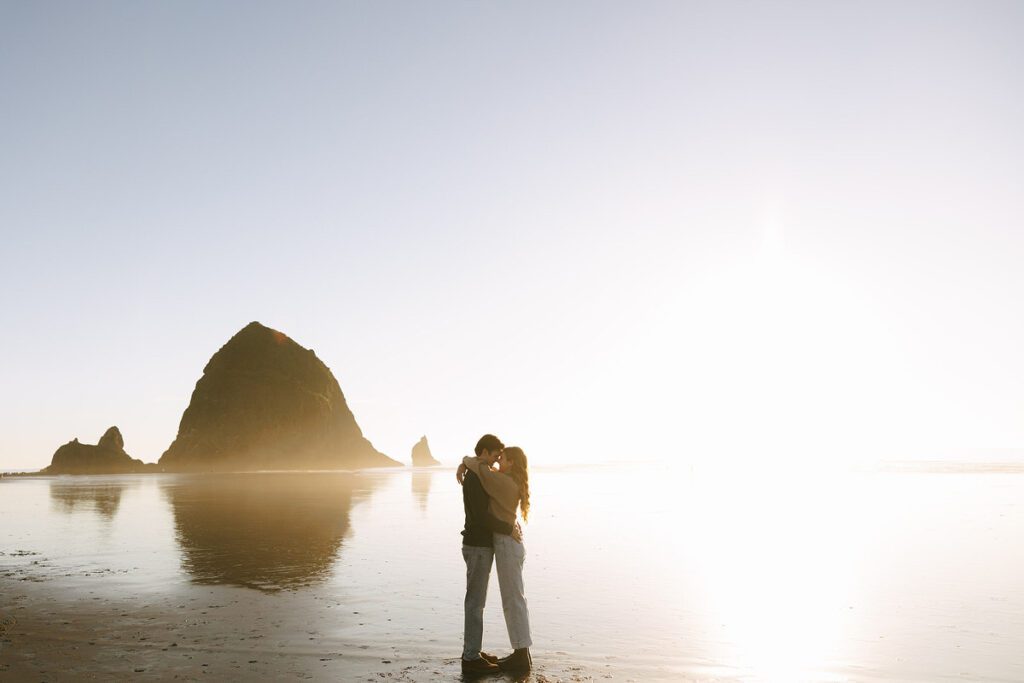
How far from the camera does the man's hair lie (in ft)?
31.6

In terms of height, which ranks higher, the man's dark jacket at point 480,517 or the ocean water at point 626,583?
the man's dark jacket at point 480,517

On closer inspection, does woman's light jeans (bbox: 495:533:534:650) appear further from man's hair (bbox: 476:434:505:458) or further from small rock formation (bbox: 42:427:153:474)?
small rock formation (bbox: 42:427:153:474)

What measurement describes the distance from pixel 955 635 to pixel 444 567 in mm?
11073

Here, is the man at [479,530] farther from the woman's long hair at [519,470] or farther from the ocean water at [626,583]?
the ocean water at [626,583]

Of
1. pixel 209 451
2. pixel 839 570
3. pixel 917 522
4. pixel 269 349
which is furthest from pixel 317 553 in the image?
pixel 269 349

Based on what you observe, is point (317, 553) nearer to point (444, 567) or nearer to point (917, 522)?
point (444, 567)

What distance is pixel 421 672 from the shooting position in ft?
28.8

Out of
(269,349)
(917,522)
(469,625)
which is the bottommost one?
(917,522)

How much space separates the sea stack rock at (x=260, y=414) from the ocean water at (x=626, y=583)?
140 meters

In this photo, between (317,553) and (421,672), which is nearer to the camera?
(421,672)

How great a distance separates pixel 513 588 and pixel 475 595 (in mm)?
570

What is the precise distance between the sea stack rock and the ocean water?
140 metres

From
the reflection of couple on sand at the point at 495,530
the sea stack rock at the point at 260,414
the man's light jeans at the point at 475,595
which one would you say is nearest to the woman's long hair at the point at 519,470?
the reflection of couple on sand at the point at 495,530

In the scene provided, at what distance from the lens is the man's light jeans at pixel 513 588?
9.17 meters
